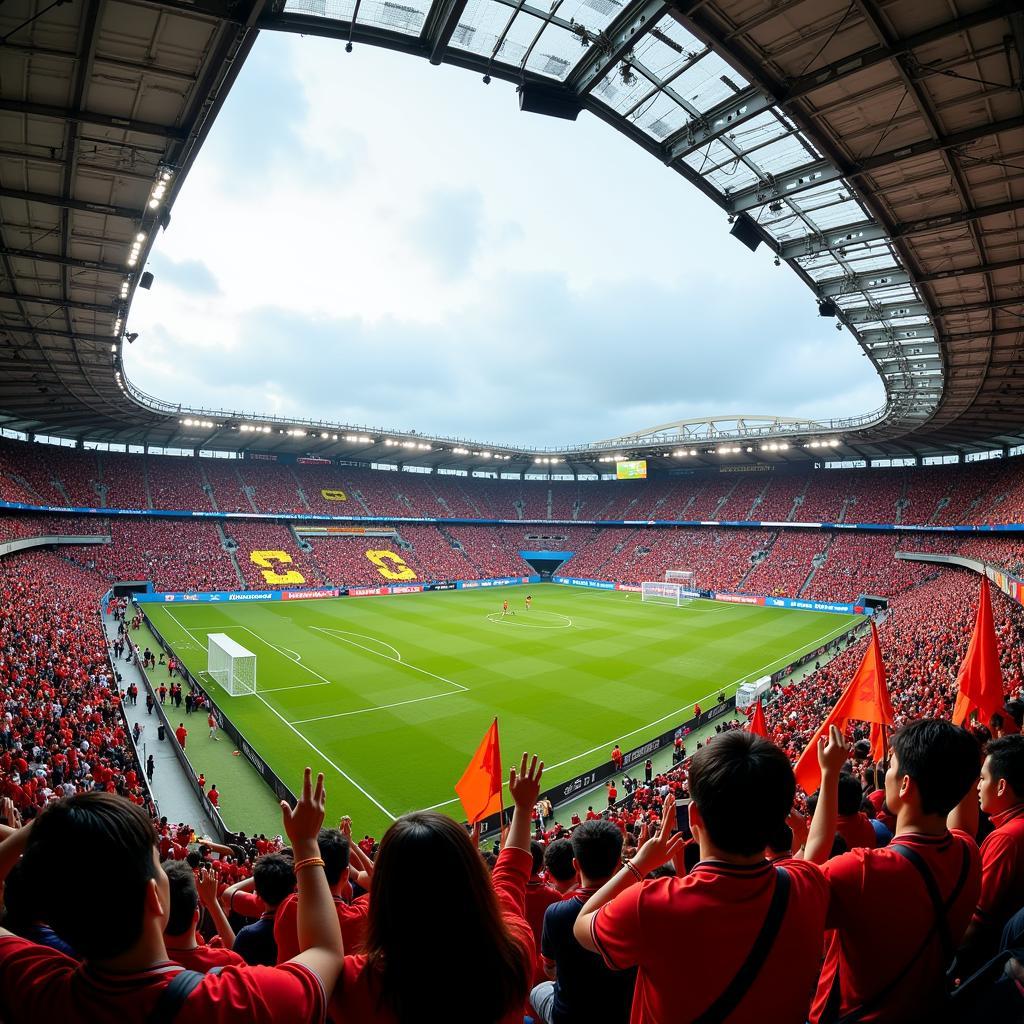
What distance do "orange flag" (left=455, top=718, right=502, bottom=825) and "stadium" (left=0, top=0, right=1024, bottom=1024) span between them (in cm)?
7

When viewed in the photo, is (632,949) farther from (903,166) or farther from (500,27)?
(903,166)

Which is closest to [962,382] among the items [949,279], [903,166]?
[949,279]

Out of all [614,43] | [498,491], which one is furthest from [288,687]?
[498,491]

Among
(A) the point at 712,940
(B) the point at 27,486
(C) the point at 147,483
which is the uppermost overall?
(C) the point at 147,483

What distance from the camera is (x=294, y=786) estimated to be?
1783 cm

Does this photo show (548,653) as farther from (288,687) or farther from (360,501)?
(360,501)

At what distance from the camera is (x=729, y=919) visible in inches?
84.9

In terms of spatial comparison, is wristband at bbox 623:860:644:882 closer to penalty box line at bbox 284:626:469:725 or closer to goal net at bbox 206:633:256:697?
penalty box line at bbox 284:626:469:725

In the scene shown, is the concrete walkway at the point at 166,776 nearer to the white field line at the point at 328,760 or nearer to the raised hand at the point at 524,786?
the white field line at the point at 328,760

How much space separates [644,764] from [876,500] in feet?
159

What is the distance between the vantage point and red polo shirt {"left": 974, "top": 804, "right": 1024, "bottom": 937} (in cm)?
325

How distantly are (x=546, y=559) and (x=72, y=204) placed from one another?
6383 cm

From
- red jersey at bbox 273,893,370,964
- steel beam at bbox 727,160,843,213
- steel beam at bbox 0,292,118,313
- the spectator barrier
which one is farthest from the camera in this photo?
steel beam at bbox 0,292,118,313

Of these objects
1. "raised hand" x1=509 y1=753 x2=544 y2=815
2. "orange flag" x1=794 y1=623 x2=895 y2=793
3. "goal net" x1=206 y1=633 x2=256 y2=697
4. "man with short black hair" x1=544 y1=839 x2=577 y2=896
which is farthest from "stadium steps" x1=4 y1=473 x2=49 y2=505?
"raised hand" x1=509 y1=753 x2=544 y2=815
